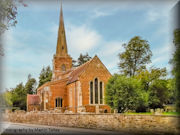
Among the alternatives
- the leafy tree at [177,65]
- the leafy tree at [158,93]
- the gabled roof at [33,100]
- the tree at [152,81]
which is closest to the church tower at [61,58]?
the gabled roof at [33,100]

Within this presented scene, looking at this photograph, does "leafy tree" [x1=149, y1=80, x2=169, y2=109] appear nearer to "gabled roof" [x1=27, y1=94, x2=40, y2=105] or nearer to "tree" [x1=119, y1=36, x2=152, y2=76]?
"tree" [x1=119, y1=36, x2=152, y2=76]

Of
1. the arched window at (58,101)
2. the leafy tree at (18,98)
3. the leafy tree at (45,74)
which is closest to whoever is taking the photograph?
the arched window at (58,101)

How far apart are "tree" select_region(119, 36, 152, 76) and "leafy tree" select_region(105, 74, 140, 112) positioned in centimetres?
1240

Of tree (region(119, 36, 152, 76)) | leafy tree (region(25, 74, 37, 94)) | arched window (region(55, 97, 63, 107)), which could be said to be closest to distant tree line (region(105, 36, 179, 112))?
tree (region(119, 36, 152, 76))

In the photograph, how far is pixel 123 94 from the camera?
25.2m

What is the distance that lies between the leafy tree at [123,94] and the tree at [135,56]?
12.4 meters


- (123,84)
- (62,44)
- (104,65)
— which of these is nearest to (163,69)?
(104,65)

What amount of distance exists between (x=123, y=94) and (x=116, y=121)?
8754mm

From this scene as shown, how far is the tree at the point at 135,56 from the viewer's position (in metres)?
38.6

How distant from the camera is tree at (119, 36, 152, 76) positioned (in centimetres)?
3862

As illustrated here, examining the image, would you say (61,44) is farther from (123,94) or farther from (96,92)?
(123,94)

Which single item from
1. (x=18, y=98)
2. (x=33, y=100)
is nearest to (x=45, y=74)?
(x=18, y=98)

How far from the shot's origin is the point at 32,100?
43.3 meters

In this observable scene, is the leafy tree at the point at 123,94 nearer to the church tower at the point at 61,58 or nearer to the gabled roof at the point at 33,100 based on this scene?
the gabled roof at the point at 33,100
